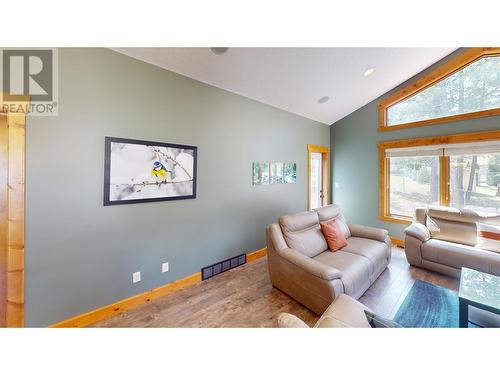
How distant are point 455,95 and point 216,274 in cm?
499

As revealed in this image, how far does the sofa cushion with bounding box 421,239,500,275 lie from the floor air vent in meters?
2.72

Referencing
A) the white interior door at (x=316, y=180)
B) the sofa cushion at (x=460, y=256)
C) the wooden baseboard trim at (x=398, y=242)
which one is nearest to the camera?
the sofa cushion at (x=460, y=256)

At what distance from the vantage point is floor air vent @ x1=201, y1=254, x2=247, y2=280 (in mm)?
2663

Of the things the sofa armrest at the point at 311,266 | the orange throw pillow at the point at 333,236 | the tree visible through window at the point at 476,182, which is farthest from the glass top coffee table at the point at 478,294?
the tree visible through window at the point at 476,182

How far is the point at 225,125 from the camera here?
286 centimetres

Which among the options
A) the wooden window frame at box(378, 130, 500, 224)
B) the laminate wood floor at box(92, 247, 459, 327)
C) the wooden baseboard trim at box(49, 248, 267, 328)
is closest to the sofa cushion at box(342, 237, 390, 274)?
the laminate wood floor at box(92, 247, 459, 327)

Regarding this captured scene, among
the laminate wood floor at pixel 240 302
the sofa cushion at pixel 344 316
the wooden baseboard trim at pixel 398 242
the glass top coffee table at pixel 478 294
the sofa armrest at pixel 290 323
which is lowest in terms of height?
the laminate wood floor at pixel 240 302

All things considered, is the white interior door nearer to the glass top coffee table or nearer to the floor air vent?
the floor air vent

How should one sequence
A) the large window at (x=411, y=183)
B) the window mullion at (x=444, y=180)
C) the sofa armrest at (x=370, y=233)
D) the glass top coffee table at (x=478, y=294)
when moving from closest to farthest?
the glass top coffee table at (x=478, y=294)
the sofa armrest at (x=370, y=233)
the window mullion at (x=444, y=180)
the large window at (x=411, y=183)

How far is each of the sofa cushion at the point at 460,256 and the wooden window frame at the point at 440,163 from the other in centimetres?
110

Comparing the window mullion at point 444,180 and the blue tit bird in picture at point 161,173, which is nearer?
the blue tit bird in picture at point 161,173

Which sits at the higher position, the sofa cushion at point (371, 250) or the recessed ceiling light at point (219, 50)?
the recessed ceiling light at point (219, 50)

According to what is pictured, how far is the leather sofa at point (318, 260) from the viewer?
1.86 m

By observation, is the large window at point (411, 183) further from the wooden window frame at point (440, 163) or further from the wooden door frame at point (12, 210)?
the wooden door frame at point (12, 210)
